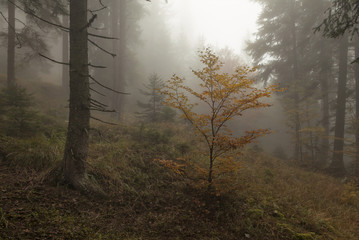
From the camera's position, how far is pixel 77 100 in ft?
13.5

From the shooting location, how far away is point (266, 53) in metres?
15.7

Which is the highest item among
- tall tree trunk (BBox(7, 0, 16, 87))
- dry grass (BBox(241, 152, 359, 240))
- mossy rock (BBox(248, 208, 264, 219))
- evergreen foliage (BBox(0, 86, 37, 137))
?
tall tree trunk (BBox(7, 0, 16, 87))

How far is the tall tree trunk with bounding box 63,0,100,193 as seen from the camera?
4.09m

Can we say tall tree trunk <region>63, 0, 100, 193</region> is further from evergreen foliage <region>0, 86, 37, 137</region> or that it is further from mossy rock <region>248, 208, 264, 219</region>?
mossy rock <region>248, 208, 264, 219</region>

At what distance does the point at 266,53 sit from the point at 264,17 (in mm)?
2619

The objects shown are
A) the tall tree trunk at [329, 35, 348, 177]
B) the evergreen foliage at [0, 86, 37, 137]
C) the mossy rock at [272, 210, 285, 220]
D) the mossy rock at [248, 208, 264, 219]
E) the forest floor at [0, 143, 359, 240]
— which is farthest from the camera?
the tall tree trunk at [329, 35, 348, 177]

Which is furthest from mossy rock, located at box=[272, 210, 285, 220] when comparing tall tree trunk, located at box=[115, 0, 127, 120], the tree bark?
tall tree trunk, located at box=[115, 0, 127, 120]

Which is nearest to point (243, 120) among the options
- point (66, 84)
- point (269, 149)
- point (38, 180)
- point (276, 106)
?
point (269, 149)

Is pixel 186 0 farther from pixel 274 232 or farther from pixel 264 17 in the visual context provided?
pixel 274 232

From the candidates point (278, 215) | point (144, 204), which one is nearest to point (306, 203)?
point (278, 215)

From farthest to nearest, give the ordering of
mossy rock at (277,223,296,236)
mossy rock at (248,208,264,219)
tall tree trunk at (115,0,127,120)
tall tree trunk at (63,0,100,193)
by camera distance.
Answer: tall tree trunk at (115,0,127,120) → mossy rock at (248,208,264,219) → tall tree trunk at (63,0,100,193) → mossy rock at (277,223,296,236)

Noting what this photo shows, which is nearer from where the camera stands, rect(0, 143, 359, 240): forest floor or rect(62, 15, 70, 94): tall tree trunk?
rect(0, 143, 359, 240): forest floor

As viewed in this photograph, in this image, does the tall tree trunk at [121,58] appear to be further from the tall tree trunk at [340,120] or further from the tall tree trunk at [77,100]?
the tall tree trunk at [340,120]

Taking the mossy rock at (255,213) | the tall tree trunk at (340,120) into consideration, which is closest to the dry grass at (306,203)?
the mossy rock at (255,213)
